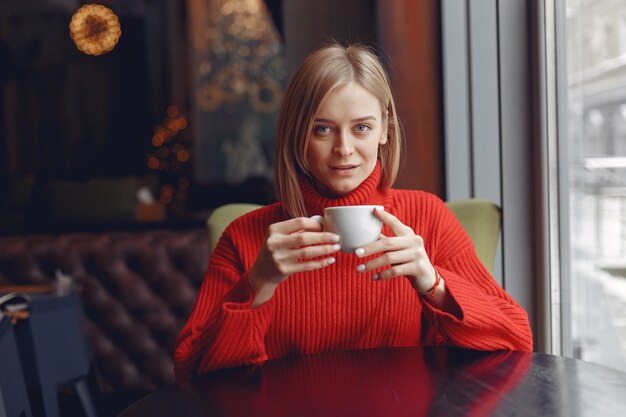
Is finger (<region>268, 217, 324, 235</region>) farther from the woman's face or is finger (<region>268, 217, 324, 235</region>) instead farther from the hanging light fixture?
the hanging light fixture

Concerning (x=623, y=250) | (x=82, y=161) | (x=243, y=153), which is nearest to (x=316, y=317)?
(x=623, y=250)

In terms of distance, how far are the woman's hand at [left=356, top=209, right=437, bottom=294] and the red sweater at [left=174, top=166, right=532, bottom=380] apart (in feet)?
0.49

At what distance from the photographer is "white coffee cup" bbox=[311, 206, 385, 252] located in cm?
91

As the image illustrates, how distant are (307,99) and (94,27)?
655 cm

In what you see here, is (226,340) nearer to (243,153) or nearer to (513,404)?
(513,404)

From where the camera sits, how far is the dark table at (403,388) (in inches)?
31.0

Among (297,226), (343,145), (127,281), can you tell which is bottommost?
(127,281)

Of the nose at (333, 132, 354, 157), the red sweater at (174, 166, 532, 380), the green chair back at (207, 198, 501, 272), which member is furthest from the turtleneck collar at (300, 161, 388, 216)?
the green chair back at (207, 198, 501, 272)

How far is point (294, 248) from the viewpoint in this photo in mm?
971

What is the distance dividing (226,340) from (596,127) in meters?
0.93

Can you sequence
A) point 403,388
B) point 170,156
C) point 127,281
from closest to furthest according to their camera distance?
point 403,388 < point 127,281 < point 170,156

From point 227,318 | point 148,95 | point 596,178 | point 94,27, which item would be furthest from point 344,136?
point 148,95

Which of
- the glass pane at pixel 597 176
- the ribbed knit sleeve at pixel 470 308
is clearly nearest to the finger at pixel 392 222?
the ribbed knit sleeve at pixel 470 308

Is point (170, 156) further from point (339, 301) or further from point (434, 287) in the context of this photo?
point (434, 287)
